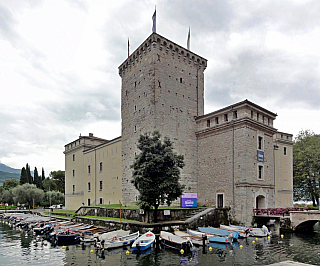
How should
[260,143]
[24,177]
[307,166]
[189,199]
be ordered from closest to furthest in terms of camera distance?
[189,199]
[260,143]
[307,166]
[24,177]

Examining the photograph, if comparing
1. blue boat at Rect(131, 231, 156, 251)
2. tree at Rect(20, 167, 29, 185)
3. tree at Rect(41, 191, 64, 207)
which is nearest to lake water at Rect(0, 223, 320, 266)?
blue boat at Rect(131, 231, 156, 251)

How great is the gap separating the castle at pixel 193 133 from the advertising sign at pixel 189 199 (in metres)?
1.94

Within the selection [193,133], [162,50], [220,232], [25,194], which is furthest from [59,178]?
[220,232]

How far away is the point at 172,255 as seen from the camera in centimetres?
1712

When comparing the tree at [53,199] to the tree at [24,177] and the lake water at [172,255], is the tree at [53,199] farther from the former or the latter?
the lake water at [172,255]

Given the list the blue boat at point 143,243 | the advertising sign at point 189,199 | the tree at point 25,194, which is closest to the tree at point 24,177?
the tree at point 25,194

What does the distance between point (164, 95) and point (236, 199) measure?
14.0m

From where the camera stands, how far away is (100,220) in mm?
27078

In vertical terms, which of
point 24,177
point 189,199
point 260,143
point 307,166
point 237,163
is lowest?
point 24,177

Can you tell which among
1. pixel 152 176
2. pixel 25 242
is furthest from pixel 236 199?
pixel 25 242

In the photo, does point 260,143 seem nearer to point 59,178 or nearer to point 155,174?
point 155,174

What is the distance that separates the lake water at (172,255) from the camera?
51.9 ft

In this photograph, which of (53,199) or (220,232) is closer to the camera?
(220,232)

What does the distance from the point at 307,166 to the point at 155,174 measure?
33531 millimetres
